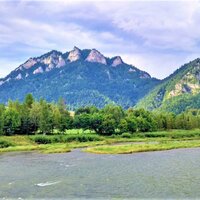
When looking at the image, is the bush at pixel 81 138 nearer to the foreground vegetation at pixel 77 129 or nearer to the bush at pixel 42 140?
the foreground vegetation at pixel 77 129

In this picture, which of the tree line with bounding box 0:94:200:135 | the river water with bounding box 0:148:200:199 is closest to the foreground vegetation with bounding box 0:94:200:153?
the tree line with bounding box 0:94:200:135

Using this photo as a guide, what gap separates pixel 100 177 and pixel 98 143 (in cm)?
5738

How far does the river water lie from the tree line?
1898 inches

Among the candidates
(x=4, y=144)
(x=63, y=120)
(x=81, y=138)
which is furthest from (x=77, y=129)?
(x=4, y=144)

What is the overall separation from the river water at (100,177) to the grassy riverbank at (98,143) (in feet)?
52.9

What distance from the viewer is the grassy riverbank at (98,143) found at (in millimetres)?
91875

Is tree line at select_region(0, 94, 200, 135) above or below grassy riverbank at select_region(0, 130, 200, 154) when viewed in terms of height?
above

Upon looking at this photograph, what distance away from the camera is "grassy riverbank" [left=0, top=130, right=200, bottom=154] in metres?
91.9

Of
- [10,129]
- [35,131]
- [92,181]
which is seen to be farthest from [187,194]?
[35,131]

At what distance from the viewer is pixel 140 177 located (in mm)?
52156

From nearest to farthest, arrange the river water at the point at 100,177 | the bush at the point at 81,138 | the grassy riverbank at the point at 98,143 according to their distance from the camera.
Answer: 1. the river water at the point at 100,177
2. the grassy riverbank at the point at 98,143
3. the bush at the point at 81,138

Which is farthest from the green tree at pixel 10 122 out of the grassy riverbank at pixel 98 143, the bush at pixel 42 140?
the bush at pixel 42 140

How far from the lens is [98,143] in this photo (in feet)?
360

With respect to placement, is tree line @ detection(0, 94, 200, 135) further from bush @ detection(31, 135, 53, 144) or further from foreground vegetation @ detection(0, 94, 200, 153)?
bush @ detection(31, 135, 53, 144)
